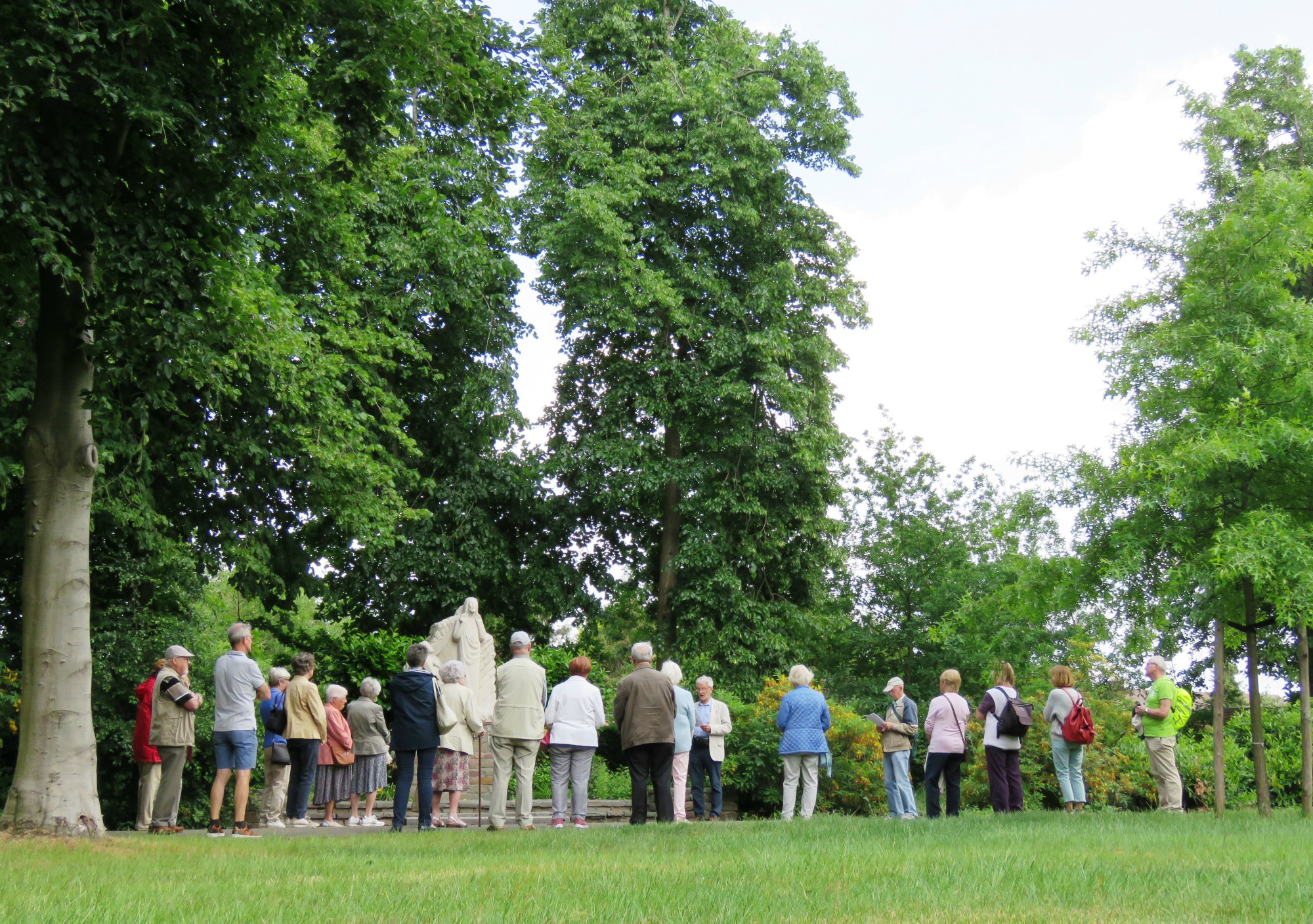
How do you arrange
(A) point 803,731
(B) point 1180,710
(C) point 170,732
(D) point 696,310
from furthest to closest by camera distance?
(D) point 696,310 < (B) point 1180,710 < (A) point 803,731 < (C) point 170,732

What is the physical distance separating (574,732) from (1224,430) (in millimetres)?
7521

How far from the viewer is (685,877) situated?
6.52 metres

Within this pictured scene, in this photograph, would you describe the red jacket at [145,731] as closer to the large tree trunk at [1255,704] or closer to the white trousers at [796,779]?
the white trousers at [796,779]

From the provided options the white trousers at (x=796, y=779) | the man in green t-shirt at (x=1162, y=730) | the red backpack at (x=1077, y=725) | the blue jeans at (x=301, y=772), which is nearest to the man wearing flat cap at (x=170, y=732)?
the blue jeans at (x=301, y=772)

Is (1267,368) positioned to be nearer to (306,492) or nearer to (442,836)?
(442,836)

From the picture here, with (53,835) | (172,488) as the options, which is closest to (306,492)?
(172,488)

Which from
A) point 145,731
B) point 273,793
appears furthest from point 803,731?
point 145,731

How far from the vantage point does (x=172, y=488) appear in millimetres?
17625

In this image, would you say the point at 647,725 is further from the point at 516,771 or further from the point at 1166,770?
the point at 1166,770

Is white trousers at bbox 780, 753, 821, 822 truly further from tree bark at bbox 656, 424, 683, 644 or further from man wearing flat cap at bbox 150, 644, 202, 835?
tree bark at bbox 656, 424, 683, 644

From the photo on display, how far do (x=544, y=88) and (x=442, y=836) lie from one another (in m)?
19.0

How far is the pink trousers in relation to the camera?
13695 mm

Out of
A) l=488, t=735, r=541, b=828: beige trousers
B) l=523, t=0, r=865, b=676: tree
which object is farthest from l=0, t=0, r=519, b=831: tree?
l=523, t=0, r=865, b=676: tree

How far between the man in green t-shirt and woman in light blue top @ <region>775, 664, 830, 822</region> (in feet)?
12.5
